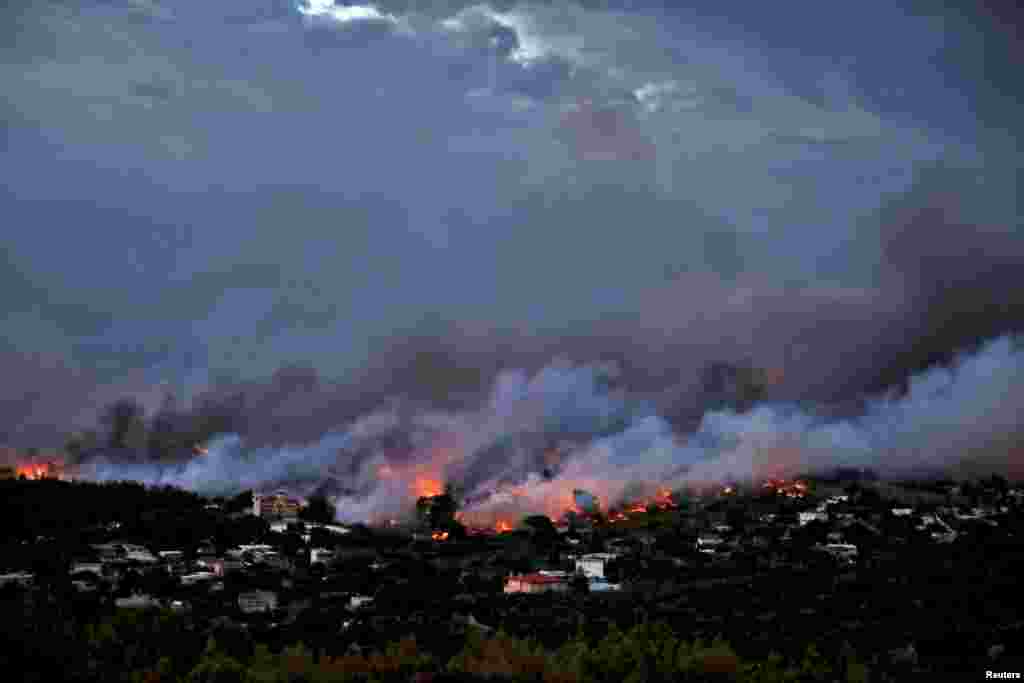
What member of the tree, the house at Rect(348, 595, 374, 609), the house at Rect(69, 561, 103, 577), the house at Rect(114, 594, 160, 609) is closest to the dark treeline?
the house at Rect(69, 561, 103, 577)

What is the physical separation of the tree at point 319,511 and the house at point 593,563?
20.9m

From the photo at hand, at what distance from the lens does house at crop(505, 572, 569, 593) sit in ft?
167

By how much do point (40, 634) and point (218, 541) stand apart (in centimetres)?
4232

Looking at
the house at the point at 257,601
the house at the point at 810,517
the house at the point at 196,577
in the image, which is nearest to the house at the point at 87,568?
the house at the point at 196,577

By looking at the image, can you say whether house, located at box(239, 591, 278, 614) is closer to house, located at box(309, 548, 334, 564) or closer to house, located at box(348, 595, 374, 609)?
house, located at box(348, 595, 374, 609)

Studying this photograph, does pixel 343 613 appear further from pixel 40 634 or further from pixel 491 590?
pixel 40 634

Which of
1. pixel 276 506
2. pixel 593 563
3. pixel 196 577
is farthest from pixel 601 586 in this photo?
pixel 276 506

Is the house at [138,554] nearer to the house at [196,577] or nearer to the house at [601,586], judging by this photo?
the house at [196,577]

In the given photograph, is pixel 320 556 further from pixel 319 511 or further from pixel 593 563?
pixel 319 511

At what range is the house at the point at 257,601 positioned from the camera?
44.8 metres

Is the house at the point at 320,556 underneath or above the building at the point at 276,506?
underneath

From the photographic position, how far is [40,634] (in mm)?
22938

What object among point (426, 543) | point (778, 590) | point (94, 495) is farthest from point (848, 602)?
point (94, 495)

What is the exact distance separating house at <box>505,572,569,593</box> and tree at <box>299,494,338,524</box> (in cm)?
2334
